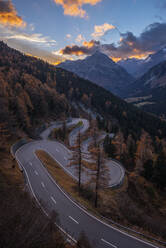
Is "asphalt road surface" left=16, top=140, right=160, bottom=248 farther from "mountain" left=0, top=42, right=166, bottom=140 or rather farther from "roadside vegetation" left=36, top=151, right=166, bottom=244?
"mountain" left=0, top=42, right=166, bottom=140

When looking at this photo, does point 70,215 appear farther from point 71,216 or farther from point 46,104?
point 46,104

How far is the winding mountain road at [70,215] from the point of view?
A: 478 inches

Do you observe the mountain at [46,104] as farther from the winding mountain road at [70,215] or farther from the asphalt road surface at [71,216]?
the asphalt road surface at [71,216]

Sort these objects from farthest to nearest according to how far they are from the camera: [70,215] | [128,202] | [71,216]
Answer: [128,202], [70,215], [71,216]

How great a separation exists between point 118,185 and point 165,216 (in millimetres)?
8946

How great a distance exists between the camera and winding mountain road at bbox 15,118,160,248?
1214 centimetres

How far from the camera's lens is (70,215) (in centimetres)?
1471

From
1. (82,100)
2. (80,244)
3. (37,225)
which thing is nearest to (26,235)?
(37,225)

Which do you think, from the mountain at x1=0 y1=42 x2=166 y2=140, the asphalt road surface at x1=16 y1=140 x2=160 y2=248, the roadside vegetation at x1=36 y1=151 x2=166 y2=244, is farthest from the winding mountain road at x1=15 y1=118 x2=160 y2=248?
the mountain at x1=0 y1=42 x2=166 y2=140

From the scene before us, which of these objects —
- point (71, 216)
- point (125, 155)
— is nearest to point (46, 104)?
point (125, 155)

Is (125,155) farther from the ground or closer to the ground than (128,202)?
closer to the ground

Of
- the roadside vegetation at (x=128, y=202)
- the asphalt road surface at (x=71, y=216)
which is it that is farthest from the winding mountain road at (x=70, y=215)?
the roadside vegetation at (x=128, y=202)

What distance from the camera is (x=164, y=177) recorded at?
2952 centimetres

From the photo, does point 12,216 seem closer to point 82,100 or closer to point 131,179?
point 131,179
